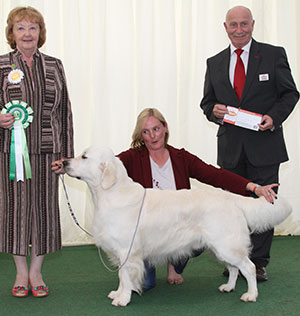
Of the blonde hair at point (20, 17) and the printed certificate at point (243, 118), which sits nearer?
the blonde hair at point (20, 17)

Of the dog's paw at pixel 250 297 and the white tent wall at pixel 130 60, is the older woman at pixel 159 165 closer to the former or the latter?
the dog's paw at pixel 250 297

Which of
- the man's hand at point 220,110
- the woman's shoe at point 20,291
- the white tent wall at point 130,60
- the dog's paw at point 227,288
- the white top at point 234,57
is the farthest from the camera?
the white tent wall at point 130,60

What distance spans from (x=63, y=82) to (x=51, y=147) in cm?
48

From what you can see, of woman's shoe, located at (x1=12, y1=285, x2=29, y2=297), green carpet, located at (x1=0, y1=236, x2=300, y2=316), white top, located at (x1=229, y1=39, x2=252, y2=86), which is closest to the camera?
green carpet, located at (x1=0, y1=236, x2=300, y2=316)

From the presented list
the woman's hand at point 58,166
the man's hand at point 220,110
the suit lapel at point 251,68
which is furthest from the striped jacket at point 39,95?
the suit lapel at point 251,68

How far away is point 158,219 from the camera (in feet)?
10.4

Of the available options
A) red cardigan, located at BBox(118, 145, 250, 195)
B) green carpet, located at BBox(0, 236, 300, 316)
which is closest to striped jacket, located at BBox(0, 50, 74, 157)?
red cardigan, located at BBox(118, 145, 250, 195)

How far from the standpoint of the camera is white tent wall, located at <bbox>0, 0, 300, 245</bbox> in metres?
5.18

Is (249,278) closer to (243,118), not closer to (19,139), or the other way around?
(243,118)

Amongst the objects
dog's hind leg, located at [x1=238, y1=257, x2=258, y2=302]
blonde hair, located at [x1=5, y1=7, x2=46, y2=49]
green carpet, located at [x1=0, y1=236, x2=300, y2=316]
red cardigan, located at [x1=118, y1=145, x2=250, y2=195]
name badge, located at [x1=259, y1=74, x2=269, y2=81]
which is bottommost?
green carpet, located at [x1=0, y1=236, x2=300, y2=316]

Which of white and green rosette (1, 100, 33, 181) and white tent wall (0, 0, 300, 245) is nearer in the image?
white and green rosette (1, 100, 33, 181)

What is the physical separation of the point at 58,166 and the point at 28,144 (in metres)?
0.27

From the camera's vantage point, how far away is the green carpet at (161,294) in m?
3.06

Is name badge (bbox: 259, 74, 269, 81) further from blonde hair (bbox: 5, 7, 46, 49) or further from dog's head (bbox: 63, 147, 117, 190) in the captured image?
blonde hair (bbox: 5, 7, 46, 49)
